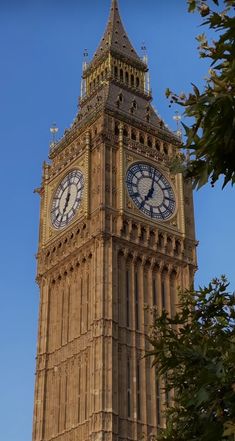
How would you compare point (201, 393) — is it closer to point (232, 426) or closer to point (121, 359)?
point (232, 426)

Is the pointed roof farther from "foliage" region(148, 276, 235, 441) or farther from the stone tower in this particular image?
"foliage" region(148, 276, 235, 441)

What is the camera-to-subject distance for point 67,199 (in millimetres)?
47562

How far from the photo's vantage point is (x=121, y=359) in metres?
40.6

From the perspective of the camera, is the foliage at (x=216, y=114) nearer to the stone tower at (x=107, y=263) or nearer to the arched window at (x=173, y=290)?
the stone tower at (x=107, y=263)

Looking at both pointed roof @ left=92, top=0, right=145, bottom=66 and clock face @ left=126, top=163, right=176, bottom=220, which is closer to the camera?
clock face @ left=126, top=163, right=176, bottom=220

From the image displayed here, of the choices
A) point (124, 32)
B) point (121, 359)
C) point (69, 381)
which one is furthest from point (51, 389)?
point (124, 32)

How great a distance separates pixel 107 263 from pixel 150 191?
6.22 meters

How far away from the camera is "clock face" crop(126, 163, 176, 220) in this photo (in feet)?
150

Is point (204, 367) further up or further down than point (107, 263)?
further down

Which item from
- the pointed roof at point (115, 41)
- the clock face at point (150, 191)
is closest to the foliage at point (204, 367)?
the clock face at point (150, 191)

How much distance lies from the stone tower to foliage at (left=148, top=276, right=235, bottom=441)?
2594 centimetres

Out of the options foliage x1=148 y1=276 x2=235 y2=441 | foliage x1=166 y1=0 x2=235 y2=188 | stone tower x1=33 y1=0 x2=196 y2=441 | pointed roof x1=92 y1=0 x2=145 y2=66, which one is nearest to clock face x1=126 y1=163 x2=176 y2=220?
stone tower x1=33 y1=0 x2=196 y2=441

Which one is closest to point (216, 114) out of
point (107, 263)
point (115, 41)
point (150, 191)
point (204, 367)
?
point (204, 367)

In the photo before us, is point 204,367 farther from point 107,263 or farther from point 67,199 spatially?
point 67,199
